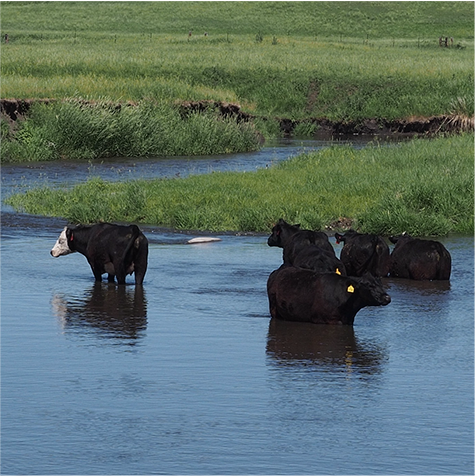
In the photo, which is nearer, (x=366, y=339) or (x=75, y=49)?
(x=366, y=339)

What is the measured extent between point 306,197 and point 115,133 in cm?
1438

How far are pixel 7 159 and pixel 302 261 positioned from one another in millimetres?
21248

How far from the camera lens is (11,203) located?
82.0 feet

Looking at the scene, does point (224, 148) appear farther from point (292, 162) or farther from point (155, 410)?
point (155, 410)

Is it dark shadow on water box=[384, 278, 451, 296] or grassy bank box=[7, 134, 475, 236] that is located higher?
grassy bank box=[7, 134, 475, 236]

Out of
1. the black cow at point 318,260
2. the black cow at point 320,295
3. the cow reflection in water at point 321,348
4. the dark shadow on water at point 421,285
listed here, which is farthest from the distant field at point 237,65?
the cow reflection in water at point 321,348

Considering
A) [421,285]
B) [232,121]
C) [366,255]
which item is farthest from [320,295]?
[232,121]

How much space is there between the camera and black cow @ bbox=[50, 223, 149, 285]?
1578 centimetres

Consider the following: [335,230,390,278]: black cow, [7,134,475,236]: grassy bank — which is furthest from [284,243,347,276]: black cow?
[7,134,475,236]: grassy bank

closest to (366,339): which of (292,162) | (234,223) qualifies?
(234,223)

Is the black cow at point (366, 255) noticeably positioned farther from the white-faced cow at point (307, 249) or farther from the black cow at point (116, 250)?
the black cow at point (116, 250)

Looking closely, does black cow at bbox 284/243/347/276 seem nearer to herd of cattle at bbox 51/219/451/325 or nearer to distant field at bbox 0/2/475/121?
herd of cattle at bbox 51/219/451/325

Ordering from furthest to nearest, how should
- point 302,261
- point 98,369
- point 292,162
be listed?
point 292,162, point 302,261, point 98,369

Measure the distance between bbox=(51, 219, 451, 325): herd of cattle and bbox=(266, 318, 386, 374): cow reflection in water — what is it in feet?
0.72
